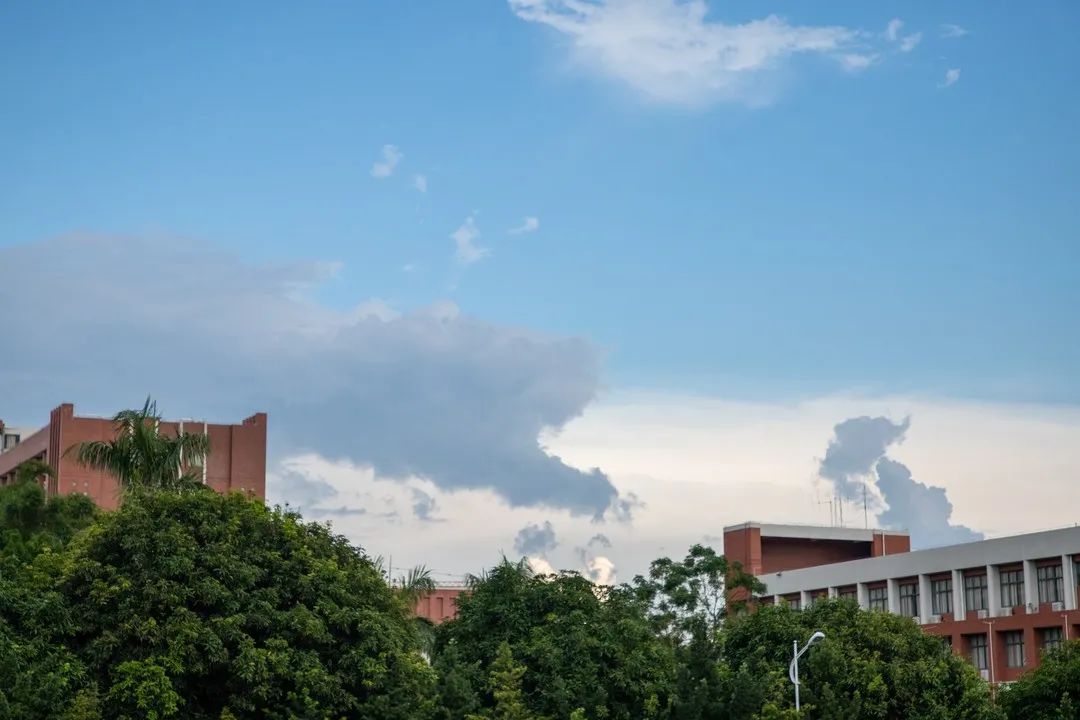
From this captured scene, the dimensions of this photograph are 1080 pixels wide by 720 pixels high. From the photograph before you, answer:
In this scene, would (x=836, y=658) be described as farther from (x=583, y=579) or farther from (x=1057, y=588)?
(x=1057, y=588)

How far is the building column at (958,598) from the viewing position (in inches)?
2837

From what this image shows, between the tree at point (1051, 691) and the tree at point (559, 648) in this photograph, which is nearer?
the tree at point (559, 648)

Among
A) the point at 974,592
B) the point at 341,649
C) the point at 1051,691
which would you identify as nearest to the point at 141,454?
the point at 341,649

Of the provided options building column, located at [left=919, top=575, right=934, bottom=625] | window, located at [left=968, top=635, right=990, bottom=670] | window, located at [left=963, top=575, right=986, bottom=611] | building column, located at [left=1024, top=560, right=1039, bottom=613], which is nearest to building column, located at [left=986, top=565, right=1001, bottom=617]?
window, located at [left=963, top=575, right=986, bottom=611]

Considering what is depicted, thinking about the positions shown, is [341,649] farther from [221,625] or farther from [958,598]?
[958,598]

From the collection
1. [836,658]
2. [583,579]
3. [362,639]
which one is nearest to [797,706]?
[836,658]

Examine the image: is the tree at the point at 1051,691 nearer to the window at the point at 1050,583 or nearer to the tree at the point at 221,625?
the tree at the point at 221,625

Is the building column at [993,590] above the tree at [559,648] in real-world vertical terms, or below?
above

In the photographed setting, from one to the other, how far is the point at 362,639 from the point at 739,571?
37587mm

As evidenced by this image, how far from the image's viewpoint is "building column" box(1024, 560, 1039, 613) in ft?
222

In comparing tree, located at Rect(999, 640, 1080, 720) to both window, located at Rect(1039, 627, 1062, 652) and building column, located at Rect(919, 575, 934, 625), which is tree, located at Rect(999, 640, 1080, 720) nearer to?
window, located at Rect(1039, 627, 1062, 652)

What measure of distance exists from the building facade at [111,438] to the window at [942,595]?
116ft

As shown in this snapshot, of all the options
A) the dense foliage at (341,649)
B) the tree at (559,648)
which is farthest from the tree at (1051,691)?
the tree at (559,648)

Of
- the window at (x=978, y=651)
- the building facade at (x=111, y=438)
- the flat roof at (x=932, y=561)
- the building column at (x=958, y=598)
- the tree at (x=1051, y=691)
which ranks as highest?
the building facade at (x=111, y=438)
